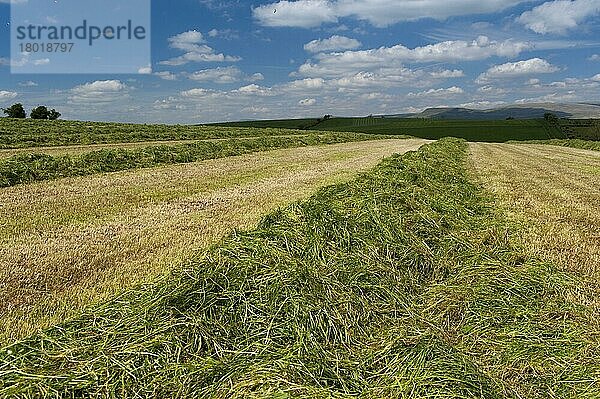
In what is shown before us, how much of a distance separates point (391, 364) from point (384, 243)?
244 centimetres

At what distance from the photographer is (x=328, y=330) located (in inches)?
143

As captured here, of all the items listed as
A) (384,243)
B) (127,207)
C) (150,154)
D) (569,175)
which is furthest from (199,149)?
(384,243)

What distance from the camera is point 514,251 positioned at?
19.8 ft

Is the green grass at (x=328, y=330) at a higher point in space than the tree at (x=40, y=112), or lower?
lower

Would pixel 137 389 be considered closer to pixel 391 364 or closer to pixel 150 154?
pixel 391 364

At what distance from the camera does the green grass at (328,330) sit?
2879 millimetres

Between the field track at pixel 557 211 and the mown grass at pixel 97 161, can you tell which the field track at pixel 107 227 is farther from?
the field track at pixel 557 211

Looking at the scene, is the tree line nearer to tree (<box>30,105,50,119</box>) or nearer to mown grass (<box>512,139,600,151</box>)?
tree (<box>30,105,50,119</box>)

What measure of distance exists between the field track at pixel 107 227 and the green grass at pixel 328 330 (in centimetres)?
118

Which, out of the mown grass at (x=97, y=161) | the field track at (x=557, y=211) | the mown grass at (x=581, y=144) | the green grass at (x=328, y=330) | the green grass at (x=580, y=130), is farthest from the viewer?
the green grass at (x=580, y=130)

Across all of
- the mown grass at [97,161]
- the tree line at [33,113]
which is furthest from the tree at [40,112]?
the mown grass at [97,161]

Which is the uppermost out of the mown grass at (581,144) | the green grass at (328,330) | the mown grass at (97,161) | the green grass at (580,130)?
the green grass at (580,130)

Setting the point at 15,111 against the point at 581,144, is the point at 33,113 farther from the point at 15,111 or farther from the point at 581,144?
the point at 581,144

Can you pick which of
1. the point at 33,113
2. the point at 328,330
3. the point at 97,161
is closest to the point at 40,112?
the point at 33,113
